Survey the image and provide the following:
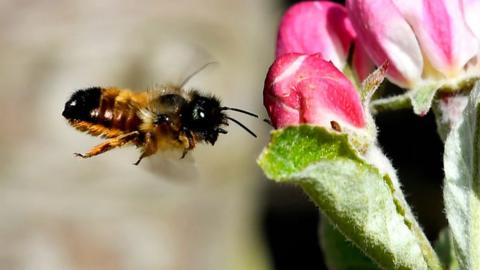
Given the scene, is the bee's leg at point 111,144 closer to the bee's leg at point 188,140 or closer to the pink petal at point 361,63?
the bee's leg at point 188,140

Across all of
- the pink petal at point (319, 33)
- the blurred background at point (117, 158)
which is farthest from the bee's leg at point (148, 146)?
the blurred background at point (117, 158)

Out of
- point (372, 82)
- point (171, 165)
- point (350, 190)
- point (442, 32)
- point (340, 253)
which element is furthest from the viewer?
point (171, 165)

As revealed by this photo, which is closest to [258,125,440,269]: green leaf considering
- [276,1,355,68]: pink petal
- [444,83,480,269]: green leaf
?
[444,83,480,269]: green leaf

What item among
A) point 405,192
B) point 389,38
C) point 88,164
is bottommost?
point 405,192

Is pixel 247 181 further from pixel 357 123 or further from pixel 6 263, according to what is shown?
pixel 357 123

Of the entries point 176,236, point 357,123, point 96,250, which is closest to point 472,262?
point 357,123

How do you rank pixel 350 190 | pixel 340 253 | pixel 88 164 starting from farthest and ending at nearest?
1. pixel 88 164
2. pixel 340 253
3. pixel 350 190

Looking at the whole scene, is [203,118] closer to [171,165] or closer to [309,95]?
[171,165]

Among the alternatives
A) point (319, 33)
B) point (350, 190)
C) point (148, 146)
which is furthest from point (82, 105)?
point (350, 190)
